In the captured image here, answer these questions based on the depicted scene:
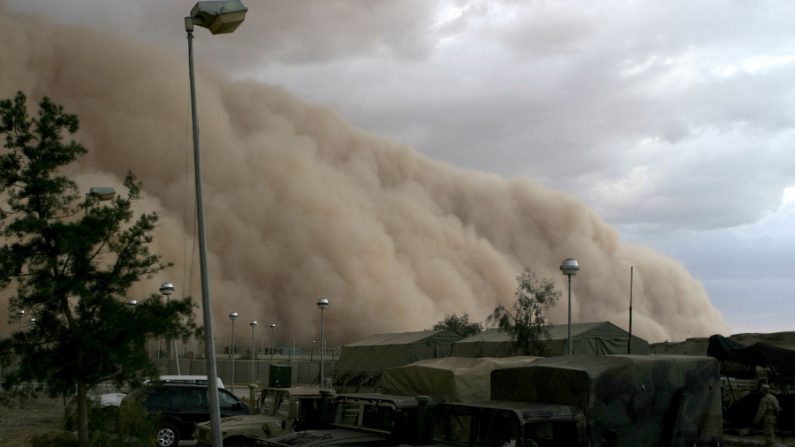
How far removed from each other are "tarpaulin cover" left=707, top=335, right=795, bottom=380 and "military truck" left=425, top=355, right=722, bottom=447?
9.11 meters

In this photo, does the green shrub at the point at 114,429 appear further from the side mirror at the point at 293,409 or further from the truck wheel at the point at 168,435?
the truck wheel at the point at 168,435

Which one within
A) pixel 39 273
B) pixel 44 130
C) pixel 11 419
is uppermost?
pixel 44 130

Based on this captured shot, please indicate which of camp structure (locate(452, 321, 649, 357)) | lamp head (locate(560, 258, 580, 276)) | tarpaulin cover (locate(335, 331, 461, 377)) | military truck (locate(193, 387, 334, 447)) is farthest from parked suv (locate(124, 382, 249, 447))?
tarpaulin cover (locate(335, 331, 461, 377))

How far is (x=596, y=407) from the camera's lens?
7145mm

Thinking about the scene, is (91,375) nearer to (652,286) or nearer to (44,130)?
(44,130)

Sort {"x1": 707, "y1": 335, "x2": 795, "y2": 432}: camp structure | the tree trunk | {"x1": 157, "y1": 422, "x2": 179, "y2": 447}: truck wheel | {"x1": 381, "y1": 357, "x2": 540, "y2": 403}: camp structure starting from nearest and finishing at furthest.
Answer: the tree trunk, {"x1": 381, "y1": 357, "x2": 540, "y2": 403}: camp structure, {"x1": 157, "y1": 422, "x2": 179, "y2": 447}: truck wheel, {"x1": 707, "y1": 335, "x2": 795, "y2": 432}: camp structure

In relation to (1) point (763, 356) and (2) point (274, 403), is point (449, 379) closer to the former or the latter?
(2) point (274, 403)

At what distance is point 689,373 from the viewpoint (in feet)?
25.8

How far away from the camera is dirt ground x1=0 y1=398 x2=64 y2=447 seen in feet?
54.1

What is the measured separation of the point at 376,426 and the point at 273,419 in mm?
3230

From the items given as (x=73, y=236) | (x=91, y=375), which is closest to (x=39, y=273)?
(x=73, y=236)

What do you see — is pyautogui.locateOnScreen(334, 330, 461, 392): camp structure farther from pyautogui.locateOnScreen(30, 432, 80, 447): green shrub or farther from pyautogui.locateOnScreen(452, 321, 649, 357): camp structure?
pyautogui.locateOnScreen(30, 432, 80, 447): green shrub

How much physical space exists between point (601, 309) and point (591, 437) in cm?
7028

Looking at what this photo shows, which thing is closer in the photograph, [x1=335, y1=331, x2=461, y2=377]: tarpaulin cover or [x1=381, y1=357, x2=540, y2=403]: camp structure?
[x1=381, y1=357, x2=540, y2=403]: camp structure
